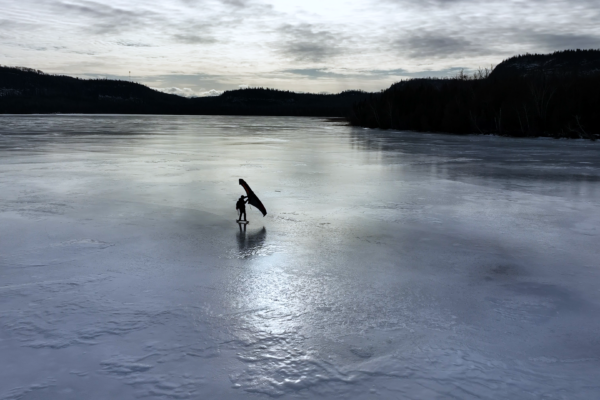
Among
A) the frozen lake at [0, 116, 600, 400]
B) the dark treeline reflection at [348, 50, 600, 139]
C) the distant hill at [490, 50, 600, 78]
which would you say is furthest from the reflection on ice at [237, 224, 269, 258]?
the distant hill at [490, 50, 600, 78]

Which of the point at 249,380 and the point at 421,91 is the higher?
the point at 421,91

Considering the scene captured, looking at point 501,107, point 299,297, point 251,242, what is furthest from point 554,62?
point 299,297

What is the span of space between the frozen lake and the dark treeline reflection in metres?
33.1

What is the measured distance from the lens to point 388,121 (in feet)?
190

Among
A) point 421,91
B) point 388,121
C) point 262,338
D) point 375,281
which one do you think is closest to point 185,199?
point 375,281

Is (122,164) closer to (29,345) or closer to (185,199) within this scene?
(185,199)

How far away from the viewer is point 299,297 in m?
4.64

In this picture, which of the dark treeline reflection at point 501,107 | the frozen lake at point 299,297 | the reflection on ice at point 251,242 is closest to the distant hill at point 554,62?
the dark treeline reflection at point 501,107

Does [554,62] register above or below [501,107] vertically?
above

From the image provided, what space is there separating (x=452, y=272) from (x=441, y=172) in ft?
31.7

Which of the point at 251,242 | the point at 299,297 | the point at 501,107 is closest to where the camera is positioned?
the point at 299,297

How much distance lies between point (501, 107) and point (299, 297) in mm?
43142

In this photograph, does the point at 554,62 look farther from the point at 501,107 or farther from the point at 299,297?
the point at 299,297

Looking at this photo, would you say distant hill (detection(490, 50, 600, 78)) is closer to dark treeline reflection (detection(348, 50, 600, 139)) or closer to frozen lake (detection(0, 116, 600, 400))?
dark treeline reflection (detection(348, 50, 600, 139))
